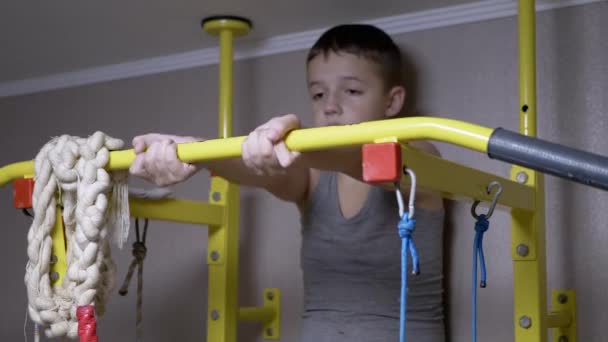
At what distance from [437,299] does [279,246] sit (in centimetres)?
42

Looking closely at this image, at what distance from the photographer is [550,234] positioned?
4.64ft

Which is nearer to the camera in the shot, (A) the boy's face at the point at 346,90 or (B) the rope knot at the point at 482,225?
(B) the rope knot at the point at 482,225

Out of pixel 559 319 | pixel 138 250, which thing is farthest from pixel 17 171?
pixel 559 319

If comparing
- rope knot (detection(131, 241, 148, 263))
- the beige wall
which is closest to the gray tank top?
the beige wall

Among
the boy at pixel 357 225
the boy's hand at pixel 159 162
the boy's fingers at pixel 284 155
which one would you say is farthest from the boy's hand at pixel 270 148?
the boy at pixel 357 225

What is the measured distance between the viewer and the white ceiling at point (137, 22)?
5.02 ft

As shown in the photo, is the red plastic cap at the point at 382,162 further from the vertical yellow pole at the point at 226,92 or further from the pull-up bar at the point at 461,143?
the vertical yellow pole at the point at 226,92

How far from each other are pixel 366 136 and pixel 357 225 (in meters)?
0.58

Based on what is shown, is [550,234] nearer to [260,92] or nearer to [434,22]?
[434,22]

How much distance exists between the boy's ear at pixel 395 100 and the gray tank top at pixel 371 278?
165 mm

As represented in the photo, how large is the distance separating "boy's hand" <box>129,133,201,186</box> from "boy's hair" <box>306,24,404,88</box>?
0.51 m

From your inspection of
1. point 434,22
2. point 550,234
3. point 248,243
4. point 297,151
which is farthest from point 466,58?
point 297,151

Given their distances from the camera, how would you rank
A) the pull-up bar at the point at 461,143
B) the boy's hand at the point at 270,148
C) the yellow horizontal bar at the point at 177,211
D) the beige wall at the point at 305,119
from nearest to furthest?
the pull-up bar at the point at 461,143, the boy's hand at the point at 270,148, the yellow horizontal bar at the point at 177,211, the beige wall at the point at 305,119

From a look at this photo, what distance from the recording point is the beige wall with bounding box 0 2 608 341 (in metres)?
1.40
